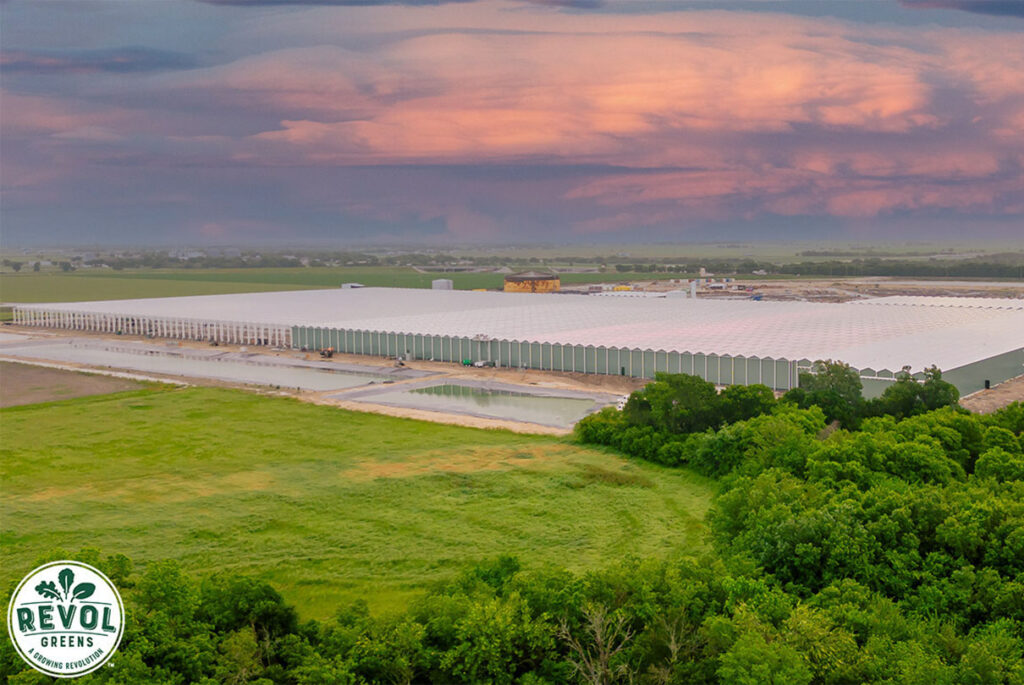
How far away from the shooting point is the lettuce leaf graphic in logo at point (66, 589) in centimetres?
1611

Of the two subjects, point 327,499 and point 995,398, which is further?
point 995,398

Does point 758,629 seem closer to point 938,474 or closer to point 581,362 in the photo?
point 938,474

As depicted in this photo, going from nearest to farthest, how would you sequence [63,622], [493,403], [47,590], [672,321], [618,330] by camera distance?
1. [47,590]
2. [63,622]
3. [493,403]
4. [618,330]
5. [672,321]

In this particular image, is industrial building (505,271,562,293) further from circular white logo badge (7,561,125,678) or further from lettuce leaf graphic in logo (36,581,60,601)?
lettuce leaf graphic in logo (36,581,60,601)

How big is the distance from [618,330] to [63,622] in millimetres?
56954

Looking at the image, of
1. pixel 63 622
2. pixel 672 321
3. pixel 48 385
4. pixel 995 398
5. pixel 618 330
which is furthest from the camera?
pixel 672 321

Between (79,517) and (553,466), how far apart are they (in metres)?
19.5

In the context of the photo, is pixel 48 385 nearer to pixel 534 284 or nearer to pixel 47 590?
pixel 47 590

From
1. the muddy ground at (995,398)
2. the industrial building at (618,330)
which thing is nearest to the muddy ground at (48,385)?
the industrial building at (618,330)

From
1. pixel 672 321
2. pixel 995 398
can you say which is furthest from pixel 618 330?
pixel 995 398

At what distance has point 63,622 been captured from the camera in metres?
16.3

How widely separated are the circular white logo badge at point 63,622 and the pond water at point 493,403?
3381cm

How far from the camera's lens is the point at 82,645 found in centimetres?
1658

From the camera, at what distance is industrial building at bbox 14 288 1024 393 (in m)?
57.5
